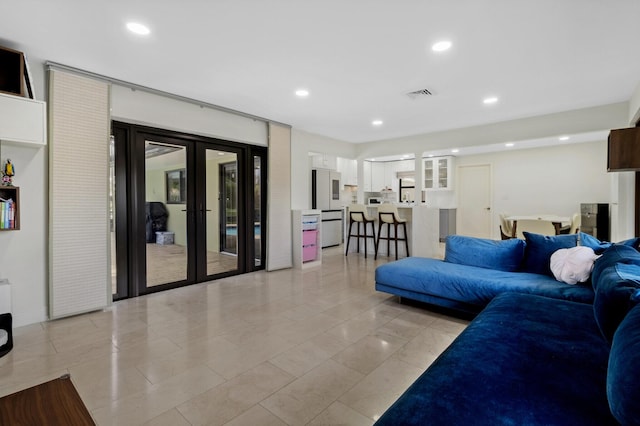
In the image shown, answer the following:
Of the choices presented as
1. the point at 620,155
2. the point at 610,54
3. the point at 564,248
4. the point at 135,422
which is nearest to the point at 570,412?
the point at 620,155

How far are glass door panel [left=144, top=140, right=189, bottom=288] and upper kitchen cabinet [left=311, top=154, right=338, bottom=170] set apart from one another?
133 inches

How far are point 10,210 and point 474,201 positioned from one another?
877 centimetres

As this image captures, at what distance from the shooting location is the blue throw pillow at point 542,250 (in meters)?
3.06

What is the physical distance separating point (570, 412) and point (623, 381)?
29cm

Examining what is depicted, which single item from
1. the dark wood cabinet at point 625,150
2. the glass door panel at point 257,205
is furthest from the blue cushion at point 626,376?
the glass door panel at point 257,205

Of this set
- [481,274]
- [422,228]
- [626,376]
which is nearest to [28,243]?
[626,376]

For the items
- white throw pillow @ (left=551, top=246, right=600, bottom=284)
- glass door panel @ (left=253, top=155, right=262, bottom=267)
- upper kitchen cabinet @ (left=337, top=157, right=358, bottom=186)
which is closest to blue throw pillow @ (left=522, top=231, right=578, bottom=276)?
white throw pillow @ (left=551, top=246, right=600, bottom=284)

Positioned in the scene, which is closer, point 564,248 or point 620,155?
point 620,155

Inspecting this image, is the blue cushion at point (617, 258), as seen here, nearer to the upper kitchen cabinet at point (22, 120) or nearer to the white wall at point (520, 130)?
the white wall at point (520, 130)

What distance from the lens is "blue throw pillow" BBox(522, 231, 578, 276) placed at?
3062 millimetres

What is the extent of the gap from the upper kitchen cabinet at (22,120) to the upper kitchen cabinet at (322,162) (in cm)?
498


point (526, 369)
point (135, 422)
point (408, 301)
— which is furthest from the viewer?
point (408, 301)

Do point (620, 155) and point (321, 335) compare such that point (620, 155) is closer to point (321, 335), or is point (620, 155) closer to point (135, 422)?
point (321, 335)

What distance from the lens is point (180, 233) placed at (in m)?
4.30
